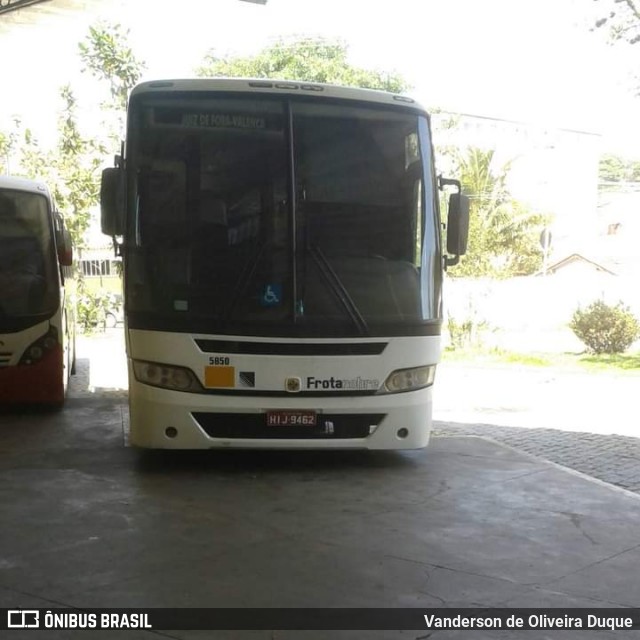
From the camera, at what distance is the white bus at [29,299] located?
10.1 meters

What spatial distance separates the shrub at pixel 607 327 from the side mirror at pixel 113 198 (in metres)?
15.7

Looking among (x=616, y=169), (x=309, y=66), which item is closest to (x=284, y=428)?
(x=309, y=66)

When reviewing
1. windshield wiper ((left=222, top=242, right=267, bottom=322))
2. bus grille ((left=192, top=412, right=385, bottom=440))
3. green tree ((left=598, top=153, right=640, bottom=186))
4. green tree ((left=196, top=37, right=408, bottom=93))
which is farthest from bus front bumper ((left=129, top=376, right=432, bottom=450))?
green tree ((left=598, top=153, right=640, bottom=186))

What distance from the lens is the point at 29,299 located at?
10227 millimetres

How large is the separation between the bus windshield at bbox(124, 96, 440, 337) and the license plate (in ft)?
2.20

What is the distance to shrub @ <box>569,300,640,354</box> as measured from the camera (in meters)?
20.5

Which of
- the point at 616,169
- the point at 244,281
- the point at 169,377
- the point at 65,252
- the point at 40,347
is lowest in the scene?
the point at 40,347

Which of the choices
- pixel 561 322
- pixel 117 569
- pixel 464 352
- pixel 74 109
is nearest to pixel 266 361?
pixel 117 569

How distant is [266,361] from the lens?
7.10 m

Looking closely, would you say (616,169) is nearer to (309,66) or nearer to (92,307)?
(309,66)

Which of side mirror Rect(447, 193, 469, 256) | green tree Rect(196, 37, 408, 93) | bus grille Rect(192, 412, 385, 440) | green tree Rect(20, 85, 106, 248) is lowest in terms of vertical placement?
bus grille Rect(192, 412, 385, 440)

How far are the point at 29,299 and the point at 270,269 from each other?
4305 mm

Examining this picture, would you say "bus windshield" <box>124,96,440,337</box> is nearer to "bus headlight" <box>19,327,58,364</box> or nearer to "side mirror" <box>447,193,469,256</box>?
"side mirror" <box>447,193,469,256</box>

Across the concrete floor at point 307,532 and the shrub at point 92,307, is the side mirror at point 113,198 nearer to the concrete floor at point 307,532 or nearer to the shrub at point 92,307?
the concrete floor at point 307,532
